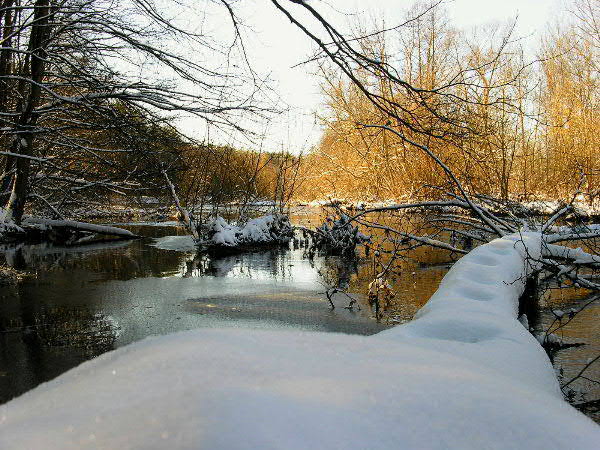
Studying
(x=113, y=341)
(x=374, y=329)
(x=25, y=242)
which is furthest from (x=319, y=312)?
(x=25, y=242)

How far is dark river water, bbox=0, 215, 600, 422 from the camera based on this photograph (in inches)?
141

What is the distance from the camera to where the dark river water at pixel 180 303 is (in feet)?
11.8

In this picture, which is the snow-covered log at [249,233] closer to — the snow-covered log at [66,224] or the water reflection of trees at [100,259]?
the water reflection of trees at [100,259]

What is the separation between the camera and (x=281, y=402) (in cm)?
88

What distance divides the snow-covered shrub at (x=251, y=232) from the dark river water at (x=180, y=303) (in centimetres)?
119

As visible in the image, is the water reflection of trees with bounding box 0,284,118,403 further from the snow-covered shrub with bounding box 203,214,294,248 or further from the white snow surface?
the snow-covered shrub with bounding box 203,214,294,248

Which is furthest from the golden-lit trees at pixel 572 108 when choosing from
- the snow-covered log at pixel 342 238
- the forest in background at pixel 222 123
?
the snow-covered log at pixel 342 238

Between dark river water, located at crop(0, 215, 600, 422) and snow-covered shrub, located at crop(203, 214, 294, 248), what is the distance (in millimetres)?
1190

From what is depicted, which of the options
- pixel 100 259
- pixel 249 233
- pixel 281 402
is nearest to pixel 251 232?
pixel 249 233

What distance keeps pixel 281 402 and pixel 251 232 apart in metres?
9.39

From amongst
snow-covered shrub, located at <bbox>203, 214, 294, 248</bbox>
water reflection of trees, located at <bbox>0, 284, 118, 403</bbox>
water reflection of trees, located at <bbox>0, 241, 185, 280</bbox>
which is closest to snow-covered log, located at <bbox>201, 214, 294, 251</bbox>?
snow-covered shrub, located at <bbox>203, 214, 294, 248</bbox>

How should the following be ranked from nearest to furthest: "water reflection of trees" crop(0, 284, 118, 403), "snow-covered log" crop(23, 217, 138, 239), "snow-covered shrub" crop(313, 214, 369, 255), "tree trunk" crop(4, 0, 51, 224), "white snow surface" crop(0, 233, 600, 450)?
"white snow surface" crop(0, 233, 600, 450), "water reflection of trees" crop(0, 284, 118, 403), "tree trunk" crop(4, 0, 51, 224), "snow-covered shrub" crop(313, 214, 369, 255), "snow-covered log" crop(23, 217, 138, 239)

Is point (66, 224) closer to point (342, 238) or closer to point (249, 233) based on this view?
point (249, 233)

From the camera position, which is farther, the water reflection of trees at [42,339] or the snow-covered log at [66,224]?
the snow-covered log at [66,224]
